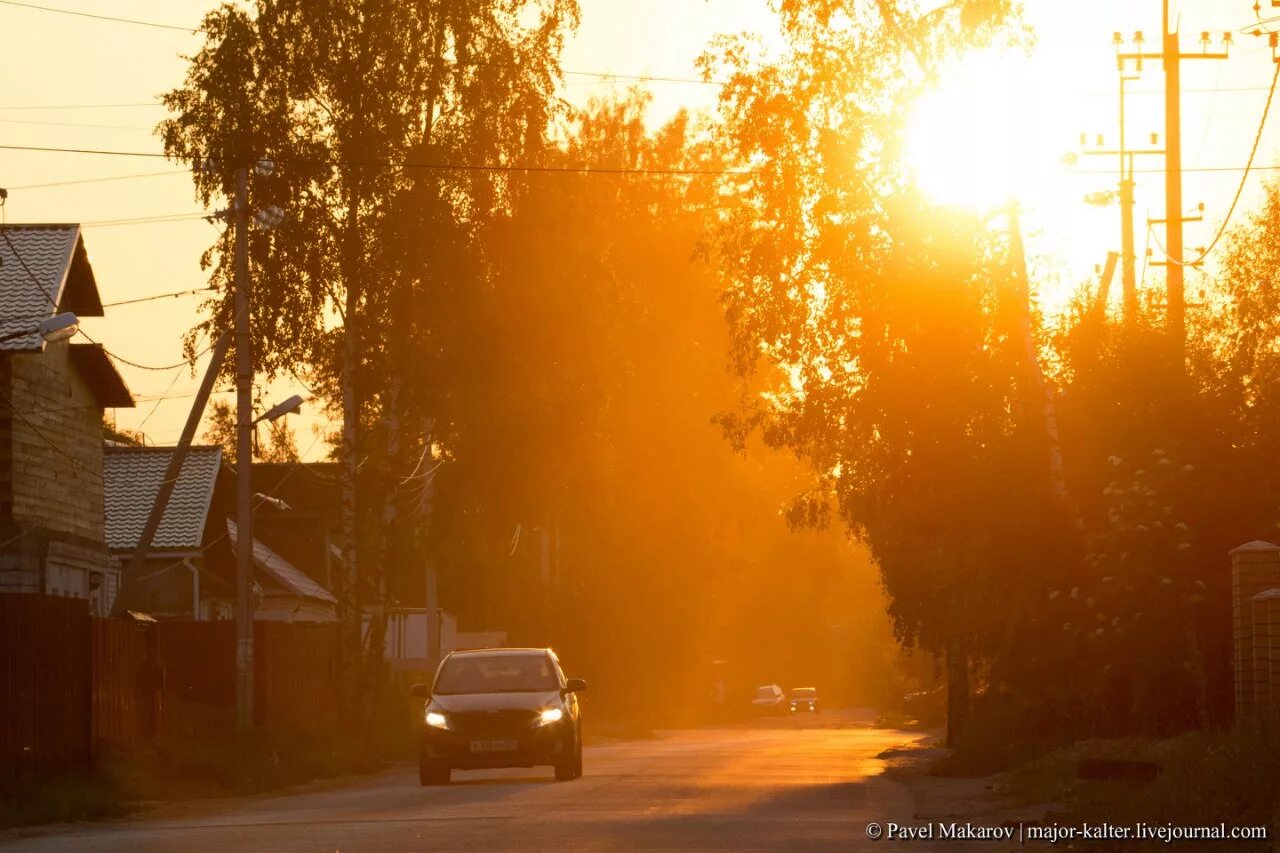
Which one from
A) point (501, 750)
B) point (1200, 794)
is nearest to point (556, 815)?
point (501, 750)

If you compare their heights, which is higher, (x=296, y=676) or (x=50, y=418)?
(x=50, y=418)

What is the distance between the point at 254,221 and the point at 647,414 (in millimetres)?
23201

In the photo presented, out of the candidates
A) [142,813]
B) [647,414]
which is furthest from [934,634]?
[647,414]

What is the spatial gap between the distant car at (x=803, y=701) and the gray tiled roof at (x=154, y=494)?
146 ft

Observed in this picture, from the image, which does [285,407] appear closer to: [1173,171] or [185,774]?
[185,774]

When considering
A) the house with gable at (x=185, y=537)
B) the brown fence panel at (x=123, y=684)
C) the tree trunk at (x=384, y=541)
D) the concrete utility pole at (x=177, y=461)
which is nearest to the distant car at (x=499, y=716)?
the brown fence panel at (x=123, y=684)

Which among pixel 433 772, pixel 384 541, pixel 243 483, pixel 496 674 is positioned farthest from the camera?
→ pixel 384 541

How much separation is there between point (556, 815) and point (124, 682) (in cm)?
975

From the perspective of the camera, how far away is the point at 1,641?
74.4ft

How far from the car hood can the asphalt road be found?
990mm

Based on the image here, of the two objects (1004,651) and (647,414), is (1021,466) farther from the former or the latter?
(647,414)

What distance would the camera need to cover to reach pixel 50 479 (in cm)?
4053

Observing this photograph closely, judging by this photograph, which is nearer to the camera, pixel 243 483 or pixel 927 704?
pixel 243 483

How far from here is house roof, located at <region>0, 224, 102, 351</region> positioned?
37219 mm
